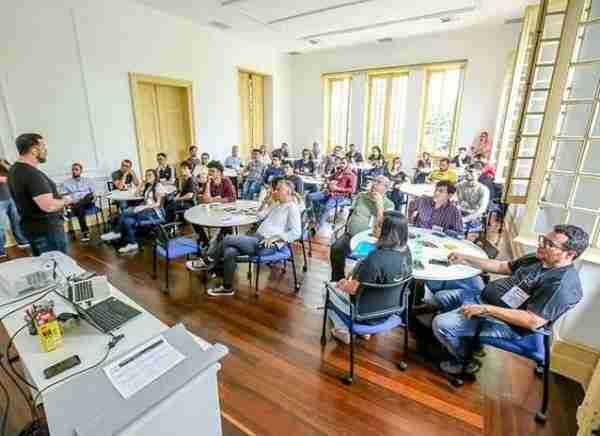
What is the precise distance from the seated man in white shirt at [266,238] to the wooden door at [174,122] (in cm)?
414

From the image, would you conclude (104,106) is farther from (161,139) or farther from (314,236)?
(314,236)

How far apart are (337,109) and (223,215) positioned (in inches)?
260

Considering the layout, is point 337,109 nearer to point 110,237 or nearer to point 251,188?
point 251,188

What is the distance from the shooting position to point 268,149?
29.7ft

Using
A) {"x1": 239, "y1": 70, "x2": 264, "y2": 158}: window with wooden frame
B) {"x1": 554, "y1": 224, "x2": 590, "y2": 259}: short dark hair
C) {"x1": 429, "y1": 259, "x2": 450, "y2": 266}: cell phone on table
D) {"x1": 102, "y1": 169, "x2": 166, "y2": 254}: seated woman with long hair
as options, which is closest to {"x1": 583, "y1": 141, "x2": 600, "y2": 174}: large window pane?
{"x1": 554, "y1": 224, "x2": 590, "y2": 259}: short dark hair

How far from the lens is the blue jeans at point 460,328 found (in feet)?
6.19

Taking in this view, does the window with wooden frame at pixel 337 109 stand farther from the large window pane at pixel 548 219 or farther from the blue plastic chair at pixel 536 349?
the blue plastic chair at pixel 536 349

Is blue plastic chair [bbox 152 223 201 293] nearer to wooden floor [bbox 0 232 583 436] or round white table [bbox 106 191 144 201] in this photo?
wooden floor [bbox 0 232 583 436]

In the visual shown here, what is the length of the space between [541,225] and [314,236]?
2.75 m

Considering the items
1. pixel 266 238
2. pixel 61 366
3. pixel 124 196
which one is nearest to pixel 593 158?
pixel 266 238

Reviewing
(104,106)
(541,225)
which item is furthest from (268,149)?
(541,225)

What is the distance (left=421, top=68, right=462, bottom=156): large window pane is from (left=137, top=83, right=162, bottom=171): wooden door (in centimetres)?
614

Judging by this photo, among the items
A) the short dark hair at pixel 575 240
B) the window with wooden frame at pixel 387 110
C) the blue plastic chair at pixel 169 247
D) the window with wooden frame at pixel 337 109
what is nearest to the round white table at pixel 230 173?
the blue plastic chair at pixel 169 247

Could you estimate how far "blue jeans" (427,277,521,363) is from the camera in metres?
1.89
